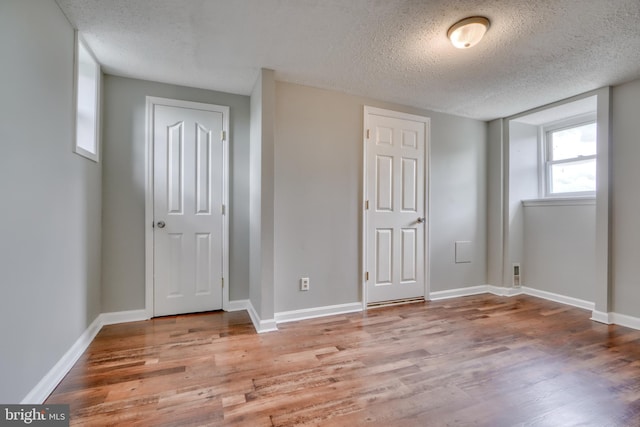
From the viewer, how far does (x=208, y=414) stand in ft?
4.72

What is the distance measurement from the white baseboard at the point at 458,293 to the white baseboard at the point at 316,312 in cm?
111

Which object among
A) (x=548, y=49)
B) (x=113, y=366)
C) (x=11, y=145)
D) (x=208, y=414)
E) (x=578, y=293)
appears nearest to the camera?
(x=11, y=145)

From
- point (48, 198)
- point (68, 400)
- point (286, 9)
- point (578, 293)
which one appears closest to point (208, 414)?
point (68, 400)

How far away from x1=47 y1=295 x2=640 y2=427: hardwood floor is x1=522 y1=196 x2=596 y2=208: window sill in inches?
53.0

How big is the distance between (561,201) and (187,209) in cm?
437

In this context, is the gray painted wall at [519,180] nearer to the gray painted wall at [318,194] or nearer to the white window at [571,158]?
the white window at [571,158]

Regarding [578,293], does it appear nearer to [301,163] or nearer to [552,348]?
[552,348]

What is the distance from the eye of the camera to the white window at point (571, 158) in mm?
3322

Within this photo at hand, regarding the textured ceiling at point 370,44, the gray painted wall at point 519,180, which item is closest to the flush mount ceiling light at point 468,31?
the textured ceiling at point 370,44

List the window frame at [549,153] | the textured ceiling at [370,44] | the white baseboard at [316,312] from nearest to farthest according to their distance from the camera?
the textured ceiling at [370,44] < the white baseboard at [316,312] < the window frame at [549,153]

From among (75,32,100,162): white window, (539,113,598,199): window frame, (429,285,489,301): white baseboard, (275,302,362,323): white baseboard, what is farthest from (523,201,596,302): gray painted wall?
(75,32,100,162): white window

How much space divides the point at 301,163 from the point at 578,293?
11.6ft

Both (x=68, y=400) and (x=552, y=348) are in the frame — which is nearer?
(x=68, y=400)

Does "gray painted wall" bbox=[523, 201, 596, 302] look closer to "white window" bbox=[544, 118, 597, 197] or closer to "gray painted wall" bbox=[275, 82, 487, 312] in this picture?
"white window" bbox=[544, 118, 597, 197]
